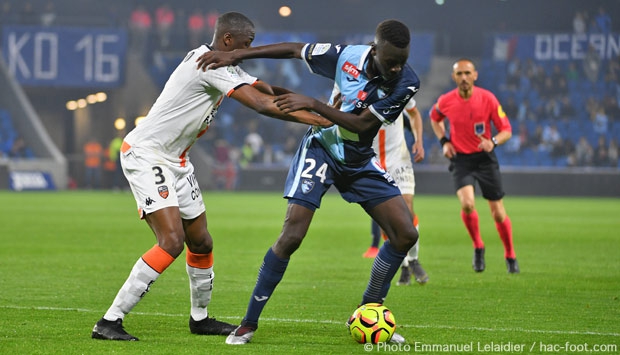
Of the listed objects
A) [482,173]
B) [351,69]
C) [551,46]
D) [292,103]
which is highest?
[351,69]

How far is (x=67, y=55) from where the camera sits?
38.8 metres

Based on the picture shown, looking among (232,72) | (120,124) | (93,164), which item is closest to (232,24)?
(232,72)

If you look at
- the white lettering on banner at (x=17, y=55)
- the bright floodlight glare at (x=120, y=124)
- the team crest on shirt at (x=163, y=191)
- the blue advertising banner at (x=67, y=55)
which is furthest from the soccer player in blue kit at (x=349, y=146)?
the white lettering on banner at (x=17, y=55)

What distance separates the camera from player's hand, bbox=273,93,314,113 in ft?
19.8

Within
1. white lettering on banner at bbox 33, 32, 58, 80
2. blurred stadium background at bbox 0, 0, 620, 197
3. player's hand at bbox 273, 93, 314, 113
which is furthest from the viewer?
white lettering on banner at bbox 33, 32, 58, 80

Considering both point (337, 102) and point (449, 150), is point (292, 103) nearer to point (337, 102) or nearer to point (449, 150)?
point (337, 102)

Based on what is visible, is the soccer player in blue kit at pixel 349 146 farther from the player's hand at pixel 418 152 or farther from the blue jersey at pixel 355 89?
the player's hand at pixel 418 152

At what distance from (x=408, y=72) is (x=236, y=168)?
31.1 meters

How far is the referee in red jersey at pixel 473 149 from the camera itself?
37.7 feet

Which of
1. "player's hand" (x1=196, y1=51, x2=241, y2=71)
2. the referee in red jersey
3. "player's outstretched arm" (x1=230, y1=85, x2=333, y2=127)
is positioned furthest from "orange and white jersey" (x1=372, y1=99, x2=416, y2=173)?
"player's hand" (x1=196, y1=51, x2=241, y2=71)

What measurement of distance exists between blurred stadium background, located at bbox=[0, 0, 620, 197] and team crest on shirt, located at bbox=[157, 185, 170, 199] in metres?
28.9

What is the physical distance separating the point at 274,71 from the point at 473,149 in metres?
29.5

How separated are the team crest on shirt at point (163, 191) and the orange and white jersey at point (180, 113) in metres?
0.24

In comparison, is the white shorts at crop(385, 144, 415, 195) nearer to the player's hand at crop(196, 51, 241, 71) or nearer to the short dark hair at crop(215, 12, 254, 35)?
the short dark hair at crop(215, 12, 254, 35)
